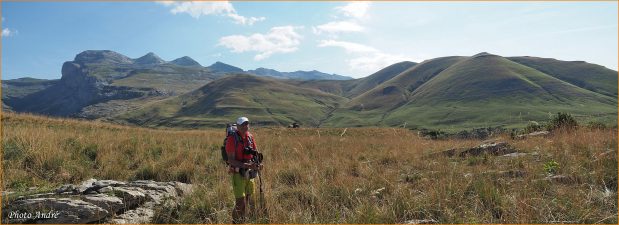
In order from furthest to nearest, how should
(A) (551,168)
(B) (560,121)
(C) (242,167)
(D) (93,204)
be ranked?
(B) (560,121), (A) (551,168), (C) (242,167), (D) (93,204)

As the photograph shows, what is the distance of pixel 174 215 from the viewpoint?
705 centimetres

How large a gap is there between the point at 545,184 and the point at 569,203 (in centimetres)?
121

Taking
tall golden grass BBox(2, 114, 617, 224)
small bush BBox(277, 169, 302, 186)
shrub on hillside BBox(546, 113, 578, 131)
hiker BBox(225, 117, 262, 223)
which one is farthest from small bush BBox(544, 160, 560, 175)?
shrub on hillside BBox(546, 113, 578, 131)

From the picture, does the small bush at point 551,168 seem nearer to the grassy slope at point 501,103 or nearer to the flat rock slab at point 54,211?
the flat rock slab at point 54,211

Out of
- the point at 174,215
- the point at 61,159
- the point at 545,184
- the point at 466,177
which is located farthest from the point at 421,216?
the point at 61,159

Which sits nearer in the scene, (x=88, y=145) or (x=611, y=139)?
(x=611, y=139)

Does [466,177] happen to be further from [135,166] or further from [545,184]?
[135,166]

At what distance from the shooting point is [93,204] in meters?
6.47

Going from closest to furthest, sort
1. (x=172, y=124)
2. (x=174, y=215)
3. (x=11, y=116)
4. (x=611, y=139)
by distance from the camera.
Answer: (x=174, y=215), (x=611, y=139), (x=11, y=116), (x=172, y=124)

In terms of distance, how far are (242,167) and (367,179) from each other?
10.1 feet

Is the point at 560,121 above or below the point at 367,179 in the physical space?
above

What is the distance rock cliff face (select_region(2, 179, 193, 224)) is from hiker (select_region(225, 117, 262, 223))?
4.40 ft

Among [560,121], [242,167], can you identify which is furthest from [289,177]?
[560,121]

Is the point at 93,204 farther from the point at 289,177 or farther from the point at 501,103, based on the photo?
the point at 501,103
